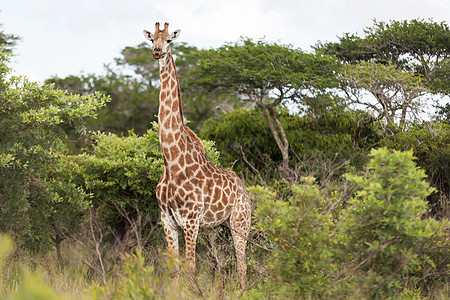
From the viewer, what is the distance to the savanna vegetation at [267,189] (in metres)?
5.79

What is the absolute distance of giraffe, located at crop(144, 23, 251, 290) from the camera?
768cm

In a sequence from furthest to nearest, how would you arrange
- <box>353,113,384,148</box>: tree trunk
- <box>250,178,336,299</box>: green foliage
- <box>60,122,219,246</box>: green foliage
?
<box>353,113,384,148</box>: tree trunk → <box>60,122,219,246</box>: green foliage → <box>250,178,336,299</box>: green foliage

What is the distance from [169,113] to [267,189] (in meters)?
2.49

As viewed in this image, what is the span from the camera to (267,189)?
604cm

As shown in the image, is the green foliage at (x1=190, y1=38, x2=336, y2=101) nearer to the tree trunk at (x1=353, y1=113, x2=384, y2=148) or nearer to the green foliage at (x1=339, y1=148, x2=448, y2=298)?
the tree trunk at (x1=353, y1=113, x2=384, y2=148)

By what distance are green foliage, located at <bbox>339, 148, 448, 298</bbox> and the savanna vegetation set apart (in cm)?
2

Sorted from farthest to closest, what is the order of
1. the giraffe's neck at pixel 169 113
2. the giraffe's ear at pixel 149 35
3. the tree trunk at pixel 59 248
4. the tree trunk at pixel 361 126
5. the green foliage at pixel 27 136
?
the tree trunk at pixel 361 126 → the tree trunk at pixel 59 248 → the green foliage at pixel 27 136 → the giraffe's neck at pixel 169 113 → the giraffe's ear at pixel 149 35

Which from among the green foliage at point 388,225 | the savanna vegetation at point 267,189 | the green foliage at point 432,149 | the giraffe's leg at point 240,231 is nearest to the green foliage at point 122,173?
the savanna vegetation at point 267,189

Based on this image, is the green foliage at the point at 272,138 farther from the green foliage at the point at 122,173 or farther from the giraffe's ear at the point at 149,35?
the giraffe's ear at the point at 149,35

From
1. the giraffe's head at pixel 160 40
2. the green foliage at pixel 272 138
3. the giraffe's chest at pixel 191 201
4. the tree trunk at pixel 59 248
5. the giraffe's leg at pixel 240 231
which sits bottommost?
the tree trunk at pixel 59 248

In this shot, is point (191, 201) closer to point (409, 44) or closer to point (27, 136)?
point (27, 136)

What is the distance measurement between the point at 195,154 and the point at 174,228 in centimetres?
112

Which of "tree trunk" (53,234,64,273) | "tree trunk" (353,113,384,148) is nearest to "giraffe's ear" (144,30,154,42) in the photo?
"tree trunk" (53,234,64,273)

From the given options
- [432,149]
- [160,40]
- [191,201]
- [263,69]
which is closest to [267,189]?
[191,201]
